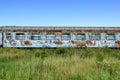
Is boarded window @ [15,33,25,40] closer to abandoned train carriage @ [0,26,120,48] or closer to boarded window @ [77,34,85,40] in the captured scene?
abandoned train carriage @ [0,26,120,48]

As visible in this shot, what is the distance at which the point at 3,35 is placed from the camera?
25.3 meters

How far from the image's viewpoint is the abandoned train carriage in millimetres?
25047

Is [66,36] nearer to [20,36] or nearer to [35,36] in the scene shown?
[35,36]

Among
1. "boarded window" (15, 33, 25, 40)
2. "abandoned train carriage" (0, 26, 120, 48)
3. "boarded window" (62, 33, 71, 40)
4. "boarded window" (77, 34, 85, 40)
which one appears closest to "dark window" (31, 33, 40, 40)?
"abandoned train carriage" (0, 26, 120, 48)

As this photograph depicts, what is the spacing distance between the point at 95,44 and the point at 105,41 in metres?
1.06

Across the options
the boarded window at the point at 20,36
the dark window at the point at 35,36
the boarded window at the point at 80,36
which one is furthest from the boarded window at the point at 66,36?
the boarded window at the point at 20,36

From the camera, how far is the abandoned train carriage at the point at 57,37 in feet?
82.2

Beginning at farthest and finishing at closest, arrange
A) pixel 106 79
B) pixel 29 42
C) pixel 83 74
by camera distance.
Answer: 1. pixel 29 42
2. pixel 83 74
3. pixel 106 79

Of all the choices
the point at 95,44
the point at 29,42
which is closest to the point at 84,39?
the point at 95,44

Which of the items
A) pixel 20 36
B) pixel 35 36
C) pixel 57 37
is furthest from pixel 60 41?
pixel 20 36

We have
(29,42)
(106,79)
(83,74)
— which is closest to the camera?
(106,79)

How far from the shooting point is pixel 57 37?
990 inches

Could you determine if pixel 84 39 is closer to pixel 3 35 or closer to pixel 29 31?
pixel 29 31

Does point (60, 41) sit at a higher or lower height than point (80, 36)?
lower
